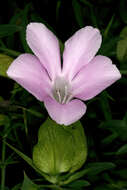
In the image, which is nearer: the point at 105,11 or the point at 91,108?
the point at 91,108

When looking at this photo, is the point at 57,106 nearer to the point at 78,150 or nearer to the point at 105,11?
the point at 78,150

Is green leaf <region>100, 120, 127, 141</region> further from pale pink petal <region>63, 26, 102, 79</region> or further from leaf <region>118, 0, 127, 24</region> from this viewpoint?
leaf <region>118, 0, 127, 24</region>

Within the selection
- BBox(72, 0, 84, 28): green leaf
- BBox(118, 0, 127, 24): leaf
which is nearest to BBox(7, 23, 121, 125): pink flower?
BBox(72, 0, 84, 28): green leaf

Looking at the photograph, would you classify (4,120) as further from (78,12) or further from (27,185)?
(78,12)

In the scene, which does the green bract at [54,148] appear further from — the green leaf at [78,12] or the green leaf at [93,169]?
the green leaf at [78,12]

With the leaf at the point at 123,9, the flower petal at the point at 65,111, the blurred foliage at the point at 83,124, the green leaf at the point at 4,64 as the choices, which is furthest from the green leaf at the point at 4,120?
the leaf at the point at 123,9

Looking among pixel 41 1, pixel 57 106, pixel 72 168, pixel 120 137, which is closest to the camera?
pixel 57 106

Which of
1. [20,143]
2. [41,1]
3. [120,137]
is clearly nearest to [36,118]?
[20,143]
